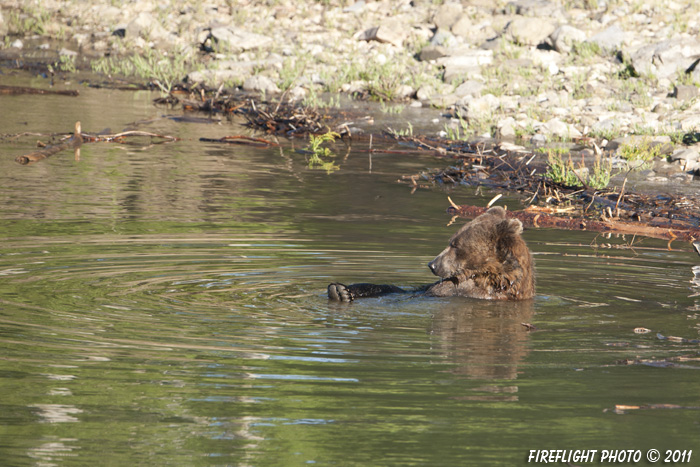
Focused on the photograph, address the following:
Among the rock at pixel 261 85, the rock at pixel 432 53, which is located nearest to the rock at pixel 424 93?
the rock at pixel 432 53

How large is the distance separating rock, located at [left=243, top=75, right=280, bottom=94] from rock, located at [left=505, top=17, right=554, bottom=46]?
5953 mm

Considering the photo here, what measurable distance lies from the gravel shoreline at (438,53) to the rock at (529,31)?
0.03 meters

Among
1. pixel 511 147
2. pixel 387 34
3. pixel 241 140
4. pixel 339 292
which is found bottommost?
pixel 339 292

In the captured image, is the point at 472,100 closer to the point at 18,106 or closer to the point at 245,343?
the point at 18,106

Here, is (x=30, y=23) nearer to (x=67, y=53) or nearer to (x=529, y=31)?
(x=67, y=53)

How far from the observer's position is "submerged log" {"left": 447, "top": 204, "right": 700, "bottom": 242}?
11.0 meters

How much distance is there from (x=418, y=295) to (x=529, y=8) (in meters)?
20.5

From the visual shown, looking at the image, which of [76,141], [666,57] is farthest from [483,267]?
[666,57]

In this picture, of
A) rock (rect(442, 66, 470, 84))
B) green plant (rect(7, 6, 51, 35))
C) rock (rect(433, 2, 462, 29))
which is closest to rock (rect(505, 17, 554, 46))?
rock (rect(433, 2, 462, 29))

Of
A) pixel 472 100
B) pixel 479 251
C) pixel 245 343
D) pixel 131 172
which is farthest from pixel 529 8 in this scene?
pixel 245 343

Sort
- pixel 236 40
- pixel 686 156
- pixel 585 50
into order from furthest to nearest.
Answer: pixel 236 40 < pixel 585 50 < pixel 686 156

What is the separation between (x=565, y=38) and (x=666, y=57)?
9.89 feet

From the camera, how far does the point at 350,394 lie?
519 centimetres

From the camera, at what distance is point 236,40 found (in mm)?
26188
